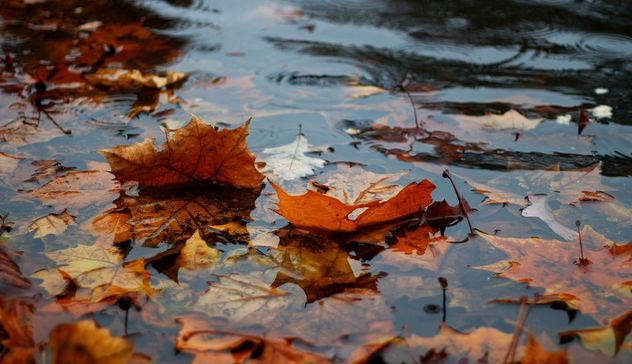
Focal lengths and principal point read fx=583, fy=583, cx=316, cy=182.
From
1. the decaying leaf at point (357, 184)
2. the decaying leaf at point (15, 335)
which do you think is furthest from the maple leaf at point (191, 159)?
the decaying leaf at point (15, 335)

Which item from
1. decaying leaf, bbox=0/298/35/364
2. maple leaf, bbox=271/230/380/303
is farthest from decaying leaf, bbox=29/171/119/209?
maple leaf, bbox=271/230/380/303

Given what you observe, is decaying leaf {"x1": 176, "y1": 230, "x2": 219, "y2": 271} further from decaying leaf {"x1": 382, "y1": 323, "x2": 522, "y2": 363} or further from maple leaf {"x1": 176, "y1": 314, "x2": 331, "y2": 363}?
decaying leaf {"x1": 382, "y1": 323, "x2": 522, "y2": 363}

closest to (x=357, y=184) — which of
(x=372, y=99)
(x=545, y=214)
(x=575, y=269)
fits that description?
(x=545, y=214)

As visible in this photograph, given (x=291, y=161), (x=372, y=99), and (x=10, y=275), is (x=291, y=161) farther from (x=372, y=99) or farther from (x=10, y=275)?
(x=10, y=275)

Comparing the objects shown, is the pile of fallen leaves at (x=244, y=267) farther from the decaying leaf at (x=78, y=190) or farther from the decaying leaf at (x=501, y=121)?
the decaying leaf at (x=501, y=121)

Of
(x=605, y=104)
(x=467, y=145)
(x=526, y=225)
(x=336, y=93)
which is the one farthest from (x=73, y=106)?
(x=605, y=104)
